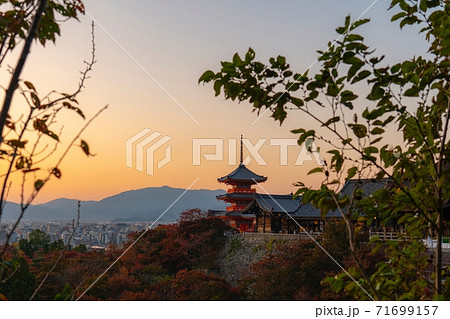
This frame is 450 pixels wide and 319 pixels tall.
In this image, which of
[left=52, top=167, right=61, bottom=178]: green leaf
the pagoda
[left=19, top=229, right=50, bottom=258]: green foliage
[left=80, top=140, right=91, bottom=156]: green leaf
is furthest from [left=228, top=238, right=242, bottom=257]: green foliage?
[left=80, top=140, right=91, bottom=156]: green leaf

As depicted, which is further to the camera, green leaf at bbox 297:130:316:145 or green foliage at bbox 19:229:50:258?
green foliage at bbox 19:229:50:258

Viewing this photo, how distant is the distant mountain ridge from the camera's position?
21734mm

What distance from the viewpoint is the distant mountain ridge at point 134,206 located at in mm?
21734

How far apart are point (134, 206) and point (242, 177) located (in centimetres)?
1073

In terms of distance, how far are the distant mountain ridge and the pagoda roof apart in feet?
8.87

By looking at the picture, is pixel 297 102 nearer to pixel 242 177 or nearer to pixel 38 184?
pixel 38 184

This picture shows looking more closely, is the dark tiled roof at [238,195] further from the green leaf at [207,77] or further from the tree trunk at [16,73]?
the tree trunk at [16,73]

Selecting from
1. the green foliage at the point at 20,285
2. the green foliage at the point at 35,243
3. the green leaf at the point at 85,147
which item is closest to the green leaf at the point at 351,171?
the green leaf at the point at 85,147

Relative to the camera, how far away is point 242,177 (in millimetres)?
18438

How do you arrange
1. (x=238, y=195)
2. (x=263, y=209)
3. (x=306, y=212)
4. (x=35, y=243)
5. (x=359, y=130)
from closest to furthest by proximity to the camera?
(x=359, y=130)
(x=35, y=243)
(x=306, y=212)
(x=263, y=209)
(x=238, y=195)

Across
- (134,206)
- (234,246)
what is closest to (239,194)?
(234,246)

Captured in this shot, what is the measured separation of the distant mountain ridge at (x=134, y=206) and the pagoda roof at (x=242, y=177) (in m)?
2.70

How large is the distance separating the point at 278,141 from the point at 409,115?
3.71 metres

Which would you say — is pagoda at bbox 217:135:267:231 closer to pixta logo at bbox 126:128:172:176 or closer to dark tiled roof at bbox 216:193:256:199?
dark tiled roof at bbox 216:193:256:199
